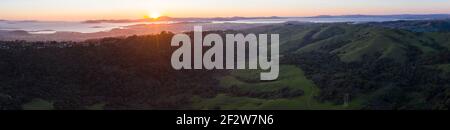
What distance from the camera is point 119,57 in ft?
580

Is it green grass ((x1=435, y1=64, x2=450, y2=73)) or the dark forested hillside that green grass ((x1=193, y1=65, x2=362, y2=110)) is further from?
green grass ((x1=435, y1=64, x2=450, y2=73))

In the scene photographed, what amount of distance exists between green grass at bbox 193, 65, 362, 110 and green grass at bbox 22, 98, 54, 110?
32.6 m

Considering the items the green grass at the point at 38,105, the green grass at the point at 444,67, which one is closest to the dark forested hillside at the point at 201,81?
the green grass at the point at 444,67

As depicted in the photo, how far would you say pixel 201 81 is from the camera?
157250 millimetres

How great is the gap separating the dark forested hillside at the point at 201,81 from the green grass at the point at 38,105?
204mm

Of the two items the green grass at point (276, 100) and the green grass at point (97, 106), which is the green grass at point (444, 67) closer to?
the green grass at point (276, 100)

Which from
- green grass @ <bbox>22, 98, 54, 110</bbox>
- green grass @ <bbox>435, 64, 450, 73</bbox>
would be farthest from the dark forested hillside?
green grass @ <bbox>22, 98, 54, 110</bbox>

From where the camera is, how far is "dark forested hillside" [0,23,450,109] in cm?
11638

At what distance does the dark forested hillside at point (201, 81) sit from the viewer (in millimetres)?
116375

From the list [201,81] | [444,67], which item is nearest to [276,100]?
[201,81]
